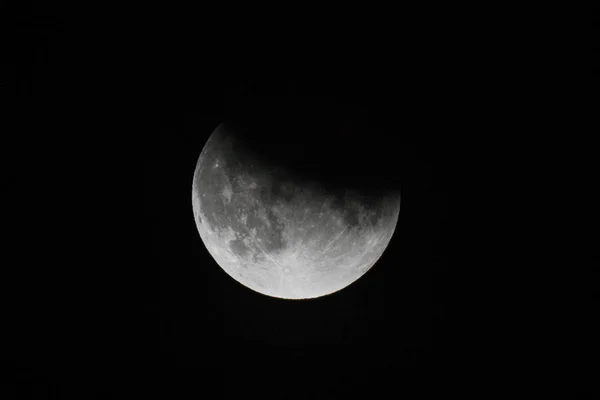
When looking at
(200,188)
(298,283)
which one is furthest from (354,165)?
(200,188)

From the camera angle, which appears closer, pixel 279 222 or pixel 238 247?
pixel 279 222

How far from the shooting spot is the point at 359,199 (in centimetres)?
249

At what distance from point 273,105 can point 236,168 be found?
18.0 inches

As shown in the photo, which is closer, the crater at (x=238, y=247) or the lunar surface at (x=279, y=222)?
the lunar surface at (x=279, y=222)

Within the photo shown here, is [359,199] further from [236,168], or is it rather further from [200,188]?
[200,188]

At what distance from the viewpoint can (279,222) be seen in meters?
2.39

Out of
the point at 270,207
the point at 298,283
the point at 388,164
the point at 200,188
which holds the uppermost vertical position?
the point at 388,164

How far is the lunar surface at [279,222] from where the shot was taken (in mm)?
2381

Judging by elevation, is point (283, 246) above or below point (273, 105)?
below

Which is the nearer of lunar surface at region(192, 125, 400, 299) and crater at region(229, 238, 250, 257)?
lunar surface at region(192, 125, 400, 299)

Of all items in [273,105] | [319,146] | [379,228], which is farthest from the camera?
[379,228]

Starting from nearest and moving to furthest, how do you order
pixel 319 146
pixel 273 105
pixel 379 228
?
pixel 319 146 → pixel 273 105 → pixel 379 228

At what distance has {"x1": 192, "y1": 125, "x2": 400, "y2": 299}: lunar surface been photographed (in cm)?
238

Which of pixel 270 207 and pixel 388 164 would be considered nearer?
pixel 270 207
